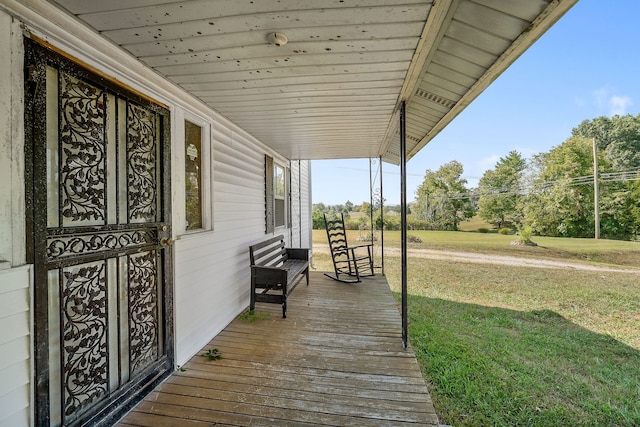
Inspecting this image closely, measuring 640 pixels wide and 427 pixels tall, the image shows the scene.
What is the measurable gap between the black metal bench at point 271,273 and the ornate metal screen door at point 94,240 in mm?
1401

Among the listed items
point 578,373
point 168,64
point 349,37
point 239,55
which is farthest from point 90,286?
point 578,373

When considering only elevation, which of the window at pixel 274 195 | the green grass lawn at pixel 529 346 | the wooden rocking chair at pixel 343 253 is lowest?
the green grass lawn at pixel 529 346

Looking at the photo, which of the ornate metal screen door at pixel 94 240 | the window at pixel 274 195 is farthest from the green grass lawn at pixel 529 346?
the window at pixel 274 195

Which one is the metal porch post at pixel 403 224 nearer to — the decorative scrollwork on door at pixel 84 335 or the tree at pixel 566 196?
the decorative scrollwork on door at pixel 84 335

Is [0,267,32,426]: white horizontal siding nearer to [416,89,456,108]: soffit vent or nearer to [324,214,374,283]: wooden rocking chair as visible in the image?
[416,89,456,108]: soffit vent

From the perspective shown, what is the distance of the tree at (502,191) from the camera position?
20859 mm

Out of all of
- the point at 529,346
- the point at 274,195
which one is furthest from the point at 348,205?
the point at 529,346

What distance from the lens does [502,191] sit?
21.6m

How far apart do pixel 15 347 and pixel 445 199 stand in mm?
23734

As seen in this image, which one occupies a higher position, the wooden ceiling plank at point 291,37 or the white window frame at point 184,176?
the wooden ceiling plank at point 291,37

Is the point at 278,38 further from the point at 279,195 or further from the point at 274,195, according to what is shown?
the point at 279,195

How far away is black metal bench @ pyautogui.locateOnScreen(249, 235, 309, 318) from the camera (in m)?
3.40

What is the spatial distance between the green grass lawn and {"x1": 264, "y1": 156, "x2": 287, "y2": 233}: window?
2936mm

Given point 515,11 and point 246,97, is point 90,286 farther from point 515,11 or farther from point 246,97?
point 515,11
